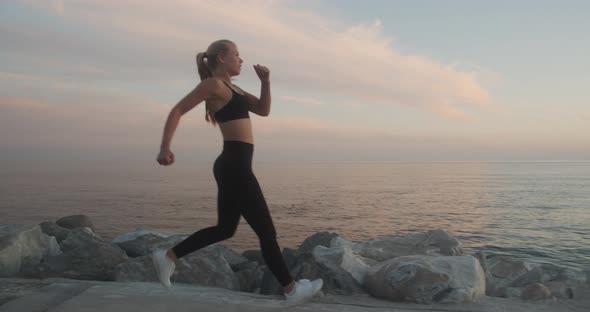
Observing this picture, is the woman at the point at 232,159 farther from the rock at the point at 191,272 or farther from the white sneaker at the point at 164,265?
the rock at the point at 191,272

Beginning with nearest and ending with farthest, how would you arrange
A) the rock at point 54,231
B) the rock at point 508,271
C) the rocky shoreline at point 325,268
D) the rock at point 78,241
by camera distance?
the rocky shoreline at point 325,268
the rock at point 78,241
the rock at point 508,271
the rock at point 54,231

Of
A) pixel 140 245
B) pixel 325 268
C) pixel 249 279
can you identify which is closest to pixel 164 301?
pixel 325 268

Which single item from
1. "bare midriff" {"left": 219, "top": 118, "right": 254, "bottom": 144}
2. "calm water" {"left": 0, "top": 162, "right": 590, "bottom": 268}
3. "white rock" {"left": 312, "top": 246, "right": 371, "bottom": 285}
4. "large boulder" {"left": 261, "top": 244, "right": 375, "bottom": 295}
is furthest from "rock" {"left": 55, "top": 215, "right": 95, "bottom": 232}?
"bare midriff" {"left": 219, "top": 118, "right": 254, "bottom": 144}

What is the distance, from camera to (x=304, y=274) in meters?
4.84

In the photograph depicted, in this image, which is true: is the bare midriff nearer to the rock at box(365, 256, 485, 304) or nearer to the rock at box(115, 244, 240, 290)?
the rock at box(365, 256, 485, 304)

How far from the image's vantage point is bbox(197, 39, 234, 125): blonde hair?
3709 millimetres

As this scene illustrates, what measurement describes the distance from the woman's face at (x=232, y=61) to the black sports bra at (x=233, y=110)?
15 cm

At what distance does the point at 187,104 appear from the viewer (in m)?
3.43

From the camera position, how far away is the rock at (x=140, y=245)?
670cm

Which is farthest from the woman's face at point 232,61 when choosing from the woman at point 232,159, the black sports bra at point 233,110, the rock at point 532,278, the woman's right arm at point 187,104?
the rock at point 532,278

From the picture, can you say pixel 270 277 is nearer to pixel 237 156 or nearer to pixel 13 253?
pixel 237 156

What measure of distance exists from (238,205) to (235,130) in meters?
0.59

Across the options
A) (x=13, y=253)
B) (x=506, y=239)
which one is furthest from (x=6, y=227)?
(x=506, y=239)

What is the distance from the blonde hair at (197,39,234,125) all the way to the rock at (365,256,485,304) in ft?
7.07
